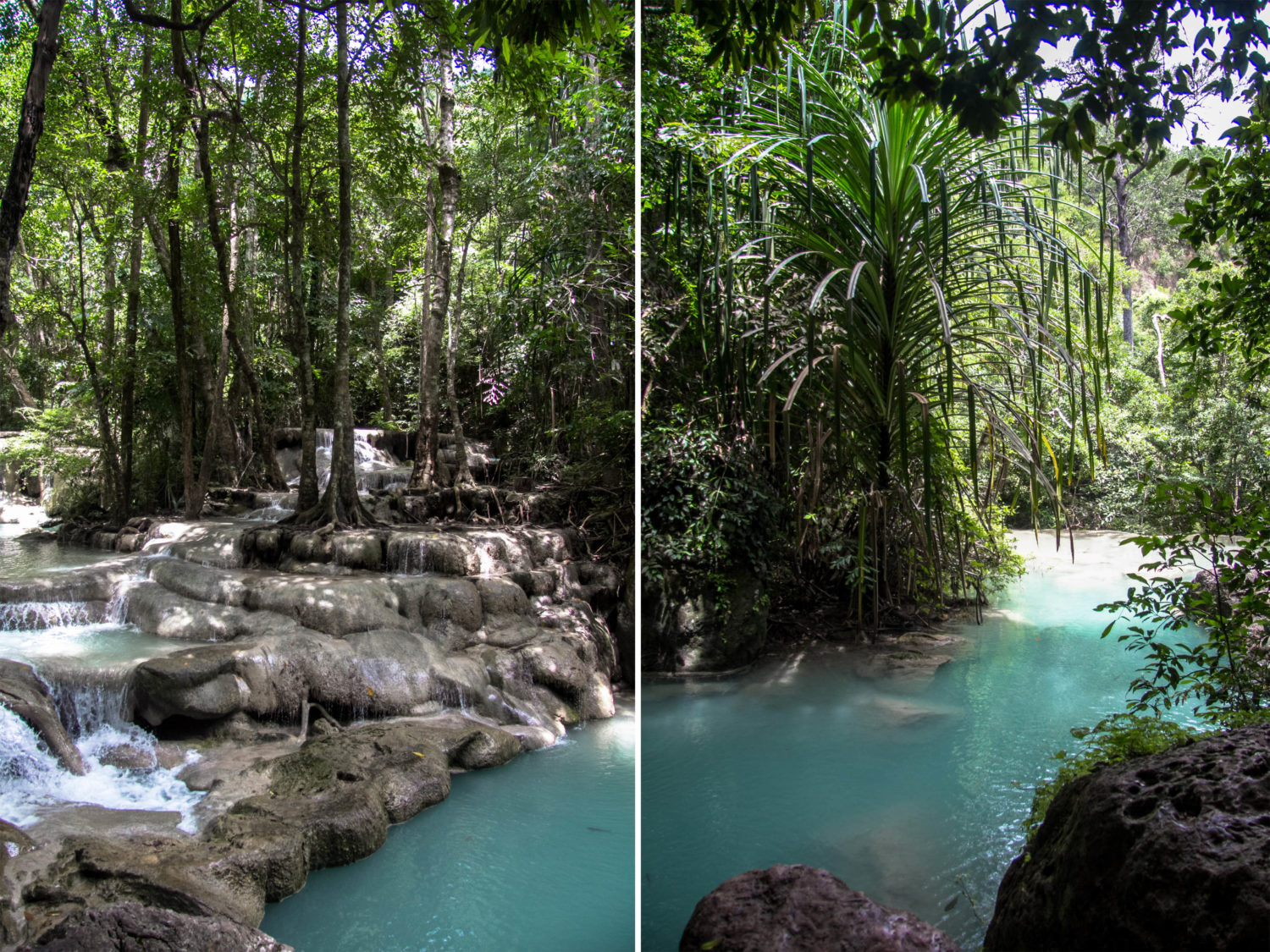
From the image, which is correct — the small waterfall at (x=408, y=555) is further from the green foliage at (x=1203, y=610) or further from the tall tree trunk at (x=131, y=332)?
the green foliage at (x=1203, y=610)

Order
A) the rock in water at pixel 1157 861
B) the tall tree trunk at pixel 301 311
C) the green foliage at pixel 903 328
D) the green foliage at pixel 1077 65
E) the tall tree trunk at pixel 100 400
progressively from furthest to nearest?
the tall tree trunk at pixel 301 311, the tall tree trunk at pixel 100 400, the green foliage at pixel 903 328, the green foliage at pixel 1077 65, the rock in water at pixel 1157 861

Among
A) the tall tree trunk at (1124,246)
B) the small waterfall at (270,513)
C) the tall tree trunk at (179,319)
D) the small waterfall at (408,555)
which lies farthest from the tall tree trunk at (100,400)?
the tall tree trunk at (1124,246)

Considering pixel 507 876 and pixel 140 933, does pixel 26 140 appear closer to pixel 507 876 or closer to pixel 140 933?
pixel 140 933

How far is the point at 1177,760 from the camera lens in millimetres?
1065

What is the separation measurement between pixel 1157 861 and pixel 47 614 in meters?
1.94

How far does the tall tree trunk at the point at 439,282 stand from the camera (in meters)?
1.88

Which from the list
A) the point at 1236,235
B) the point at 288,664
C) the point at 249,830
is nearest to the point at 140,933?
the point at 249,830

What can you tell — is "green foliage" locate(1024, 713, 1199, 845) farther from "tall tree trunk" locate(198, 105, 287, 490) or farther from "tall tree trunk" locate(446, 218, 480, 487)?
"tall tree trunk" locate(198, 105, 287, 490)

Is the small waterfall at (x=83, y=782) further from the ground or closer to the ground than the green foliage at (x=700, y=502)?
closer to the ground

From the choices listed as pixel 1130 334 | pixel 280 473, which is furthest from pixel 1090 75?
pixel 280 473

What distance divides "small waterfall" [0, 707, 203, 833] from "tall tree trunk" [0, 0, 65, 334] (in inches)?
30.2

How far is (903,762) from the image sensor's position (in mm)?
1247

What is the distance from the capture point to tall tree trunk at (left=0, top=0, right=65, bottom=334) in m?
1.53

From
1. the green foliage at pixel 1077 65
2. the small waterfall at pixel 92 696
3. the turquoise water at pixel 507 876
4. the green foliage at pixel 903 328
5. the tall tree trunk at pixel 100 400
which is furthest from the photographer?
the tall tree trunk at pixel 100 400
